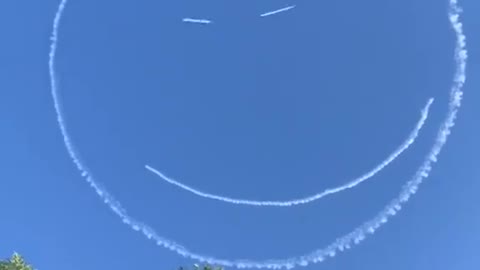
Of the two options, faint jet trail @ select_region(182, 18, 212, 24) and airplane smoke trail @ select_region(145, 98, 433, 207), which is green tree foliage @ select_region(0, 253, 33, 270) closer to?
airplane smoke trail @ select_region(145, 98, 433, 207)

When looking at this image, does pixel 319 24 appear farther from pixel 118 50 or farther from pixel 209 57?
pixel 118 50

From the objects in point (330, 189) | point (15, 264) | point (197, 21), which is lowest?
point (15, 264)

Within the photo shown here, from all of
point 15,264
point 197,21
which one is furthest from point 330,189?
point 15,264

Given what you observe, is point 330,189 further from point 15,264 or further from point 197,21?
point 15,264

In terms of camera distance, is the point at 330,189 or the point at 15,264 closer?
the point at 15,264

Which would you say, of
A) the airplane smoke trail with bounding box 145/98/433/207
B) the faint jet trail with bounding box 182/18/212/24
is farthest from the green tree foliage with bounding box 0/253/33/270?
the faint jet trail with bounding box 182/18/212/24

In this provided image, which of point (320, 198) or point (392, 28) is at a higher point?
point (392, 28)

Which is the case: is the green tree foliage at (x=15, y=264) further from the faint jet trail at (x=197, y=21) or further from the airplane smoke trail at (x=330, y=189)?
the faint jet trail at (x=197, y=21)

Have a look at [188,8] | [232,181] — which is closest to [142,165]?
[232,181]
